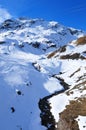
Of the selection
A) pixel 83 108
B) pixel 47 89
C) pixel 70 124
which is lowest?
pixel 70 124

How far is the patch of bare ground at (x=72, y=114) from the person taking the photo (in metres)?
30.8

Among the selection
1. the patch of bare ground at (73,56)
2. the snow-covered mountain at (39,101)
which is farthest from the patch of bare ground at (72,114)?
the patch of bare ground at (73,56)

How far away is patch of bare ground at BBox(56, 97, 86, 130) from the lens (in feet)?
101

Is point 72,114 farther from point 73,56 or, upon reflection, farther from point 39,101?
point 73,56

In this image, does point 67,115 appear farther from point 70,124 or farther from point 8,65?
point 8,65

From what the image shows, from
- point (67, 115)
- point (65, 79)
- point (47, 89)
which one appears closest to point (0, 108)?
point (67, 115)

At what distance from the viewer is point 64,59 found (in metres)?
93.8

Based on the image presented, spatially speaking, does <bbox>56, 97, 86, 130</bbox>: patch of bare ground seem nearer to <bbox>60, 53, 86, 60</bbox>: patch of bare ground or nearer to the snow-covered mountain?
the snow-covered mountain

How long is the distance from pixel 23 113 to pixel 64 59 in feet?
188

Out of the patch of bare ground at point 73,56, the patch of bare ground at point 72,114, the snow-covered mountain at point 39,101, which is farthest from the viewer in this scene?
the patch of bare ground at point 73,56

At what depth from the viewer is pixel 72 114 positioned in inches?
1337

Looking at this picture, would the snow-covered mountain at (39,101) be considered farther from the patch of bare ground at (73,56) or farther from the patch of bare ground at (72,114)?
the patch of bare ground at (73,56)

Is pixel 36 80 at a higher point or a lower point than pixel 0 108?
higher

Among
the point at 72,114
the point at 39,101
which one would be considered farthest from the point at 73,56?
the point at 72,114
